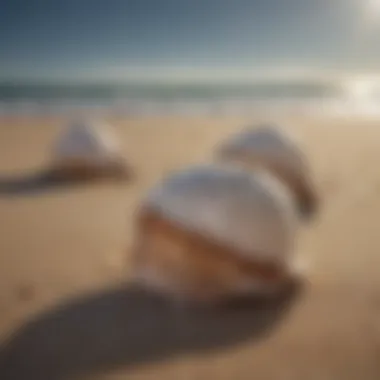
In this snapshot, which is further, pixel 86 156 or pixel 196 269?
pixel 86 156

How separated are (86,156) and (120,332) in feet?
8.46

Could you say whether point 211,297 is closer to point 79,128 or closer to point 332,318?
point 332,318

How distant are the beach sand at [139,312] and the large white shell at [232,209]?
0.70ft

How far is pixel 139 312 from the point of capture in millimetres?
2514

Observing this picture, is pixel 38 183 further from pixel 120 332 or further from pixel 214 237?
pixel 120 332

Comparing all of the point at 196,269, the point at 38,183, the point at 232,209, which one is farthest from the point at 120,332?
the point at 38,183

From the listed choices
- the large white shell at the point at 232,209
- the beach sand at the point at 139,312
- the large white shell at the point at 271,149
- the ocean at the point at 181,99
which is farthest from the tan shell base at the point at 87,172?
the ocean at the point at 181,99

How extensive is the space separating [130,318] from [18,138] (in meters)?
5.01

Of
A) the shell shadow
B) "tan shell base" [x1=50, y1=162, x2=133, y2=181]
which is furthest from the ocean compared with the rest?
"tan shell base" [x1=50, y1=162, x2=133, y2=181]

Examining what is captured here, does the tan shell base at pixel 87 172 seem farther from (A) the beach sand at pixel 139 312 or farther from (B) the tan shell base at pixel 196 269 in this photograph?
(B) the tan shell base at pixel 196 269

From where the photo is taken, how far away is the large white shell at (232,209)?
260cm

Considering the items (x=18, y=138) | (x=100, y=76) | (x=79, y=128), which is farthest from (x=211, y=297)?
(x=100, y=76)

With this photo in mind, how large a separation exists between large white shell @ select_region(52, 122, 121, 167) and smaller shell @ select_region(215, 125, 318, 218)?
3.04 ft

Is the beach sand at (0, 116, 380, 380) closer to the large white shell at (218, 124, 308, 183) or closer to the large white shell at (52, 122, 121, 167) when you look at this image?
the large white shell at (218, 124, 308, 183)
